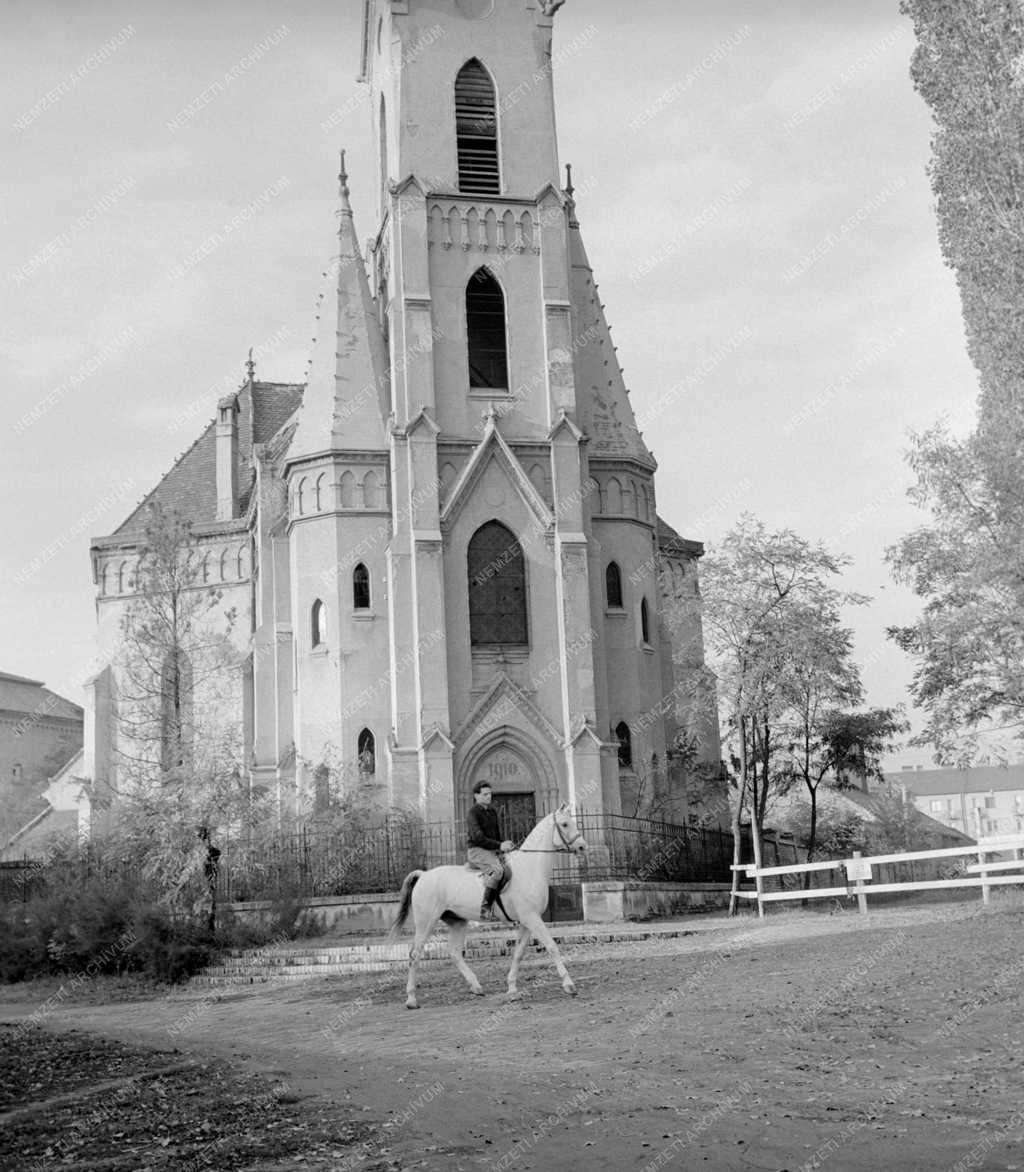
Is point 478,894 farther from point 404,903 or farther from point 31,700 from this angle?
point 31,700

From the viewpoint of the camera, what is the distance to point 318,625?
134 feet

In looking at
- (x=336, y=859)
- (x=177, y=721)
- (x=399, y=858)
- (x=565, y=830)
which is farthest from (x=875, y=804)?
(x=565, y=830)

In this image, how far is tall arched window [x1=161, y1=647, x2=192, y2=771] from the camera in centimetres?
3734

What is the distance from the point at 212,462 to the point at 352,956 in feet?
105

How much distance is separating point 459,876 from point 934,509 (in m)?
20.3

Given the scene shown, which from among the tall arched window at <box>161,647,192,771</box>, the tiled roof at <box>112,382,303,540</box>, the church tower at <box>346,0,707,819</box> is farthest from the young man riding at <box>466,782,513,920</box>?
the tiled roof at <box>112,382,303,540</box>

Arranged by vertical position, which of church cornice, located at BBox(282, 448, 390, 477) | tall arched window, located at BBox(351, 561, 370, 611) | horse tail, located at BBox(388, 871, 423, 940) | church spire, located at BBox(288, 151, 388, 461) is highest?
church spire, located at BBox(288, 151, 388, 461)

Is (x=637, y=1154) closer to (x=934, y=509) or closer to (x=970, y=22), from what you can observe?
(x=934, y=509)

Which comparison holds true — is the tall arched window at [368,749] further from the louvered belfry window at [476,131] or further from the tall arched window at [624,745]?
the louvered belfry window at [476,131]

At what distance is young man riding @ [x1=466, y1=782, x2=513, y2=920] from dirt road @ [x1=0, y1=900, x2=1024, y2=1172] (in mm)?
1202

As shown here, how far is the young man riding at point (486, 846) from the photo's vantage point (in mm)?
16703

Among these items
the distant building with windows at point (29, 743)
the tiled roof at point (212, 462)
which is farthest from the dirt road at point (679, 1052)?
the distant building with windows at point (29, 743)

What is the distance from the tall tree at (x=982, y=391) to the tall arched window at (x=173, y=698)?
18238mm

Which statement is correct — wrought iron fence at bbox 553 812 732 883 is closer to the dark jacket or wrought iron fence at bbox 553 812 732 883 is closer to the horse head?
the horse head
